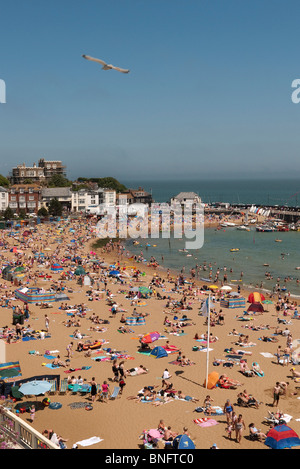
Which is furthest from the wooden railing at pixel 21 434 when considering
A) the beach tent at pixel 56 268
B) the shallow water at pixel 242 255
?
the shallow water at pixel 242 255

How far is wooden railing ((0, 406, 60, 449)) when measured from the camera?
8445 mm

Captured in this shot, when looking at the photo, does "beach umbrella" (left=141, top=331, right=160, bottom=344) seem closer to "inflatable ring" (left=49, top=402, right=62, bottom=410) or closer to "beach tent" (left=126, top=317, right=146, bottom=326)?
"beach tent" (left=126, top=317, right=146, bottom=326)

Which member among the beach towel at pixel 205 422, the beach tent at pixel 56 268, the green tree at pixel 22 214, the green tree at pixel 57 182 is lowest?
the beach towel at pixel 205 422

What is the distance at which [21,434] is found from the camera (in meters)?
9.07

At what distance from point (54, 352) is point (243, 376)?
23.9ft

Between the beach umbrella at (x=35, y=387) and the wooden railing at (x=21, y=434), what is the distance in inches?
84.1

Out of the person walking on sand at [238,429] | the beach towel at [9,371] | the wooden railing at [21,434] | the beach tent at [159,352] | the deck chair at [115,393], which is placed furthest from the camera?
the beach tent at [159,352]

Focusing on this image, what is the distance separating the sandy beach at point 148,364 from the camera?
37.0ft

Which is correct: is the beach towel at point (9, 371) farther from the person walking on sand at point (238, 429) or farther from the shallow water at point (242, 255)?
the shallow water at point (242, 255)

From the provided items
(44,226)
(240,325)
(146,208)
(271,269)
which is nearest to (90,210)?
(146,208)

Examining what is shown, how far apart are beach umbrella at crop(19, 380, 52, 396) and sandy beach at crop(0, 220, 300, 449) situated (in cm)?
59

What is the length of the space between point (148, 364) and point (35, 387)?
4.86 metres

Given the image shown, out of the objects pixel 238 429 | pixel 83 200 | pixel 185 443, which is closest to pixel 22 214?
pixel 83 200

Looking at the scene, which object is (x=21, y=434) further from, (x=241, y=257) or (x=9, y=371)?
(x=241, y=257)
